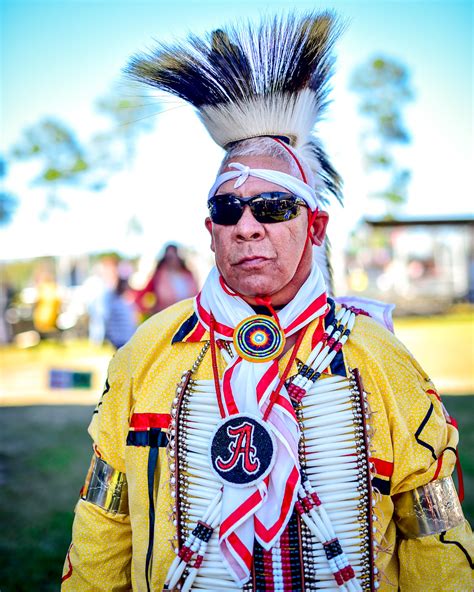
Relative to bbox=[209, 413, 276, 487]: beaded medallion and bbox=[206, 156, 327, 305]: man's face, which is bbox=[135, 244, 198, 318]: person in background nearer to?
bbox=[206, 156, 327, 305]: man's face

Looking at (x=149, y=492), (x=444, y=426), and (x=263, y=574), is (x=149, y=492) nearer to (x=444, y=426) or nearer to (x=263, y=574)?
(x=263, y=574)

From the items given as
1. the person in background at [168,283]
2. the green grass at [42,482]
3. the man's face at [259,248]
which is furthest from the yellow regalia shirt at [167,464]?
the person in background at [168,283]

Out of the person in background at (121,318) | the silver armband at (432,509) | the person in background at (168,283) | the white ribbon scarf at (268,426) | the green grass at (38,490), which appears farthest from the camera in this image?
the person in background at (121,318)

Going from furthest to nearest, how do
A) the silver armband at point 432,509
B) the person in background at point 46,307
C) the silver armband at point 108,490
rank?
the person in background at point 46,307 → the silver armband at point 108,490 → the silver armband at point 432,509

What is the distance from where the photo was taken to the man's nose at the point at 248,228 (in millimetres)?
1781

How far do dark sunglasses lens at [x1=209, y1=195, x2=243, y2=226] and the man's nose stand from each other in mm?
18

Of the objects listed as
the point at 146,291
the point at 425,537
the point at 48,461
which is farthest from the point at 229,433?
the point at 146,291

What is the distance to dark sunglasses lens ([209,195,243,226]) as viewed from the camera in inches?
71.4

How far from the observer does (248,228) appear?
5.84ft

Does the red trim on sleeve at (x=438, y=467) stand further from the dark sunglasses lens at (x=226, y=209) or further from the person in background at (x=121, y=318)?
the person in background at (x=121, y=318)

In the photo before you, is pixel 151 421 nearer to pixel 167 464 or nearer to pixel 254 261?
pixel 167 464

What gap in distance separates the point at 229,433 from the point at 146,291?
5331mm

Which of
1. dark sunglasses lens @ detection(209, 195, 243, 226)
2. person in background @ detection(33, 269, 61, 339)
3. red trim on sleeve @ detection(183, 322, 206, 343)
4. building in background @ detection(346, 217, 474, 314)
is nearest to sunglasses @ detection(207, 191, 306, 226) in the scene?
dark sunglasses lens @ detection(209, 195, 243, 226)

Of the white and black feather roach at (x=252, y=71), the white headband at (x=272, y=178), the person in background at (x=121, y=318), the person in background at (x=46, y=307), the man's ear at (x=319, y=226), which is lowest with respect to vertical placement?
the person in background at (x=46, y=307)
